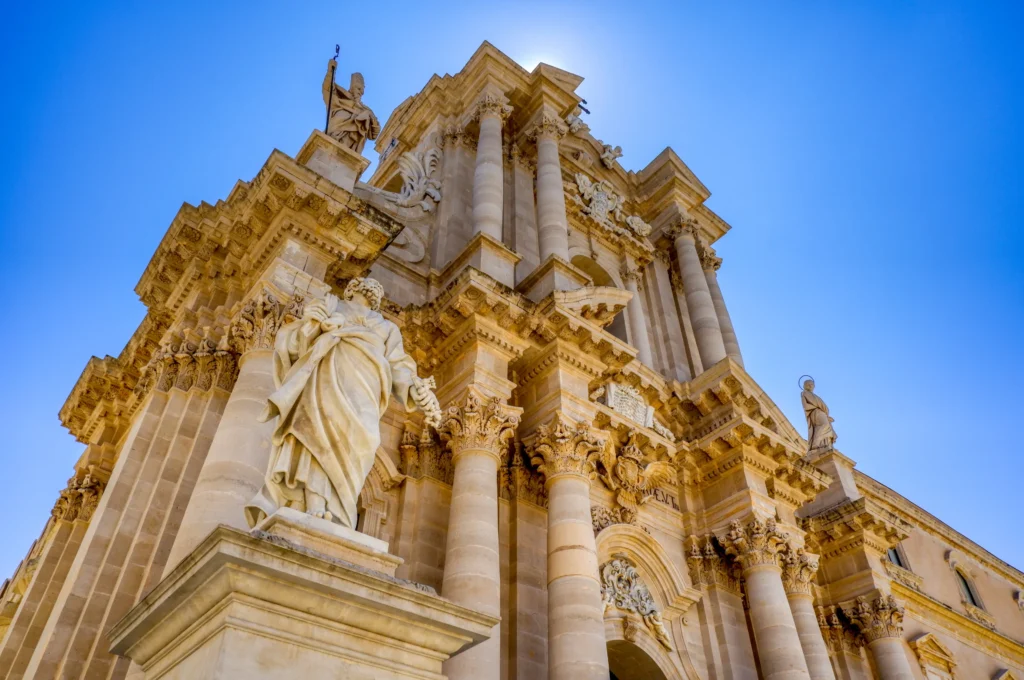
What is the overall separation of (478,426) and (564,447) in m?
1.45

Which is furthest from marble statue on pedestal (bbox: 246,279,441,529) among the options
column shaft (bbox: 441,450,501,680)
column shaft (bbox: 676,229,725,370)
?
column shaft (bbox: 676,229,725,370)

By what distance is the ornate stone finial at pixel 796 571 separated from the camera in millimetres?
14733

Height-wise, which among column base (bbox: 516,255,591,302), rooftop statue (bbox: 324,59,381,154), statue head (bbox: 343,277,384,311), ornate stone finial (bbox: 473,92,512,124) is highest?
ornate stone finial (bbox: 473,92,512,124)

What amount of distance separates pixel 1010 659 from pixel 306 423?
88.0 ft

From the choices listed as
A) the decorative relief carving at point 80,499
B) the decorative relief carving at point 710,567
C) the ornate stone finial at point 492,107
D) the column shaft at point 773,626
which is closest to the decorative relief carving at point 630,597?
the decorative relief carving at point 710,567

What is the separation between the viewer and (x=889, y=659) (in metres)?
16.7

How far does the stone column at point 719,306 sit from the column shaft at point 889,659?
6680mm

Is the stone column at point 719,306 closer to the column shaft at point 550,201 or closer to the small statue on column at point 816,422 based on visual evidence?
the small statue on column at point 816,422

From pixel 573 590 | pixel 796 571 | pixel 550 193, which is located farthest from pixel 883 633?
pixel 550 193

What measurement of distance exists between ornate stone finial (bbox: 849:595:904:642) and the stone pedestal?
48.0ft

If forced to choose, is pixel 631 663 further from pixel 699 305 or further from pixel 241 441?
pixel 699 305

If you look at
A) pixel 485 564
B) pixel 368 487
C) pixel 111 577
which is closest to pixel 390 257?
pixel 368 487

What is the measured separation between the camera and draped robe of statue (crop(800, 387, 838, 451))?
20641 millimetres

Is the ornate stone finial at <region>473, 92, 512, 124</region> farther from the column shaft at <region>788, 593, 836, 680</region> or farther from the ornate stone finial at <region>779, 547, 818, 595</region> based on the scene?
the column shaft at <region>788, 593, 836, 680</region>
